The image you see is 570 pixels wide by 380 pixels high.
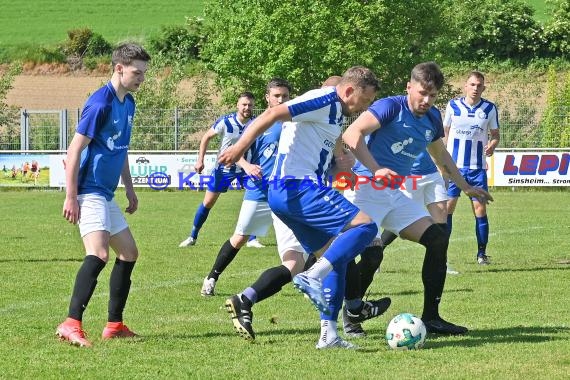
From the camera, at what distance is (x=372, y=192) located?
8055 mm

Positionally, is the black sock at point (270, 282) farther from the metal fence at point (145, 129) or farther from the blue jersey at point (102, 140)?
the metal fence at point (145, 129)

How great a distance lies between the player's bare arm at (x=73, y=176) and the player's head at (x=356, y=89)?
5.57ft

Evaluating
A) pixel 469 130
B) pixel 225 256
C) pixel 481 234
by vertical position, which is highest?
pixel 469 130

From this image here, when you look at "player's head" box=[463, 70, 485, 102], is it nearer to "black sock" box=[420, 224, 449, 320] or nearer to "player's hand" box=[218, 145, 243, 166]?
"black sock" box=[420, 224, 449, 320]

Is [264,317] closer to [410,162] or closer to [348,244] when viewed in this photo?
[410,162]

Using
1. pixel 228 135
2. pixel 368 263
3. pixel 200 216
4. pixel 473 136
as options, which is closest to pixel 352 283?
pixel 368 263

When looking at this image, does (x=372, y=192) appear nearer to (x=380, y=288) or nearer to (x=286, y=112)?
(x=286, y=112)

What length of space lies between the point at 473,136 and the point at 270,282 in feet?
20.1

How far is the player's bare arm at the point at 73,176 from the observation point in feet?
23.0

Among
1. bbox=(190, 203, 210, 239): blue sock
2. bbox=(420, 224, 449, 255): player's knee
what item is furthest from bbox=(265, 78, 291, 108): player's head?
bbox=(190, 203, 210, 239): blue sock

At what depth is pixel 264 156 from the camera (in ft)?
33.0

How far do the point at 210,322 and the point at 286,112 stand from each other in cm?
227

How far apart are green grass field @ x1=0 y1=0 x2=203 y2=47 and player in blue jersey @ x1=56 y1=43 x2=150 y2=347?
5369 centimetres

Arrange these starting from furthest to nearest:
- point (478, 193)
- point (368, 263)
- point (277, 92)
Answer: point (277, 92) → point (368, 263) → point (478, 193)
